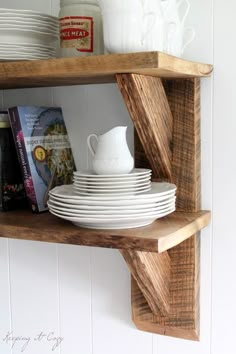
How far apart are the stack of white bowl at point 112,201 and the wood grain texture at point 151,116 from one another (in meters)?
0.06

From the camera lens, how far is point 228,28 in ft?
3.05

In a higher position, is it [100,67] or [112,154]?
[100,67]

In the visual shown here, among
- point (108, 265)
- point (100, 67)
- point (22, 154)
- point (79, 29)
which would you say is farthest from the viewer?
point (108, 265)

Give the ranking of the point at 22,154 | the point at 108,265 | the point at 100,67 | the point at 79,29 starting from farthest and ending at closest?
the point at 108,265
the point at 22,154
the point at 79,29
the point at 100,67

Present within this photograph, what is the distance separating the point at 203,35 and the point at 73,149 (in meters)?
0.36

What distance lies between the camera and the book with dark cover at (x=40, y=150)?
39.3 inches

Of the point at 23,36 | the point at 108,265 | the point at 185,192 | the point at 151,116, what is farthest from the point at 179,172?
the point at 23,36

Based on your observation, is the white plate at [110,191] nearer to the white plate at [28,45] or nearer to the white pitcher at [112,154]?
the white pitcher at [112,154]

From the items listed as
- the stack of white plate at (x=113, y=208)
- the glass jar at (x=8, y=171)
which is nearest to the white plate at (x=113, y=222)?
the stack of white plate at (x=113, y=208)

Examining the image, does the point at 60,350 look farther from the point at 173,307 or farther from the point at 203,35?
the point at 203,35

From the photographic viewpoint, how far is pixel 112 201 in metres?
0.79

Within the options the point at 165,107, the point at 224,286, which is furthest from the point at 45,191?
the point at 224,286

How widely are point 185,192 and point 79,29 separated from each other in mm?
361

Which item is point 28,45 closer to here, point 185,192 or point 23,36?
point 23,36
